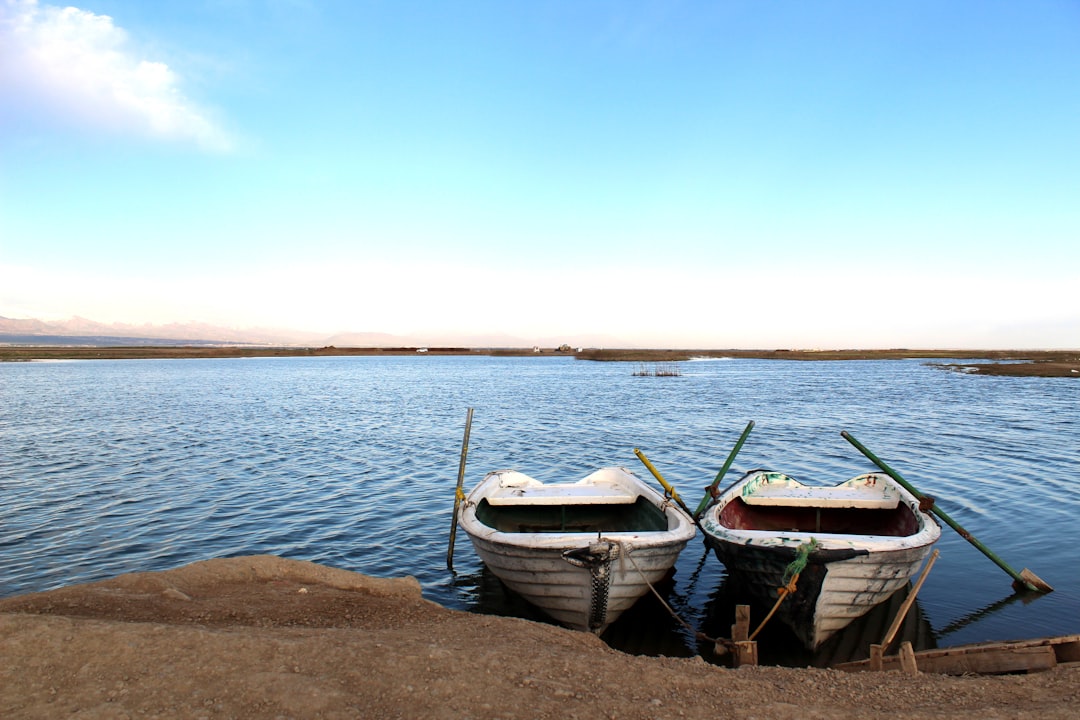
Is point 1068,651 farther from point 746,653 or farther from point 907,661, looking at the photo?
point 746,653

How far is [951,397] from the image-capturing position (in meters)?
41.8

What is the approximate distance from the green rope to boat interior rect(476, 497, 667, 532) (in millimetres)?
3712

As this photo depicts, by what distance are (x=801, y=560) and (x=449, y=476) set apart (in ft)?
41.0

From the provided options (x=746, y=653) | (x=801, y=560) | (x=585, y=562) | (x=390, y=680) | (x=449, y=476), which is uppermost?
(x=801, y=560)

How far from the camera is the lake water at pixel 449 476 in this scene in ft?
32.9

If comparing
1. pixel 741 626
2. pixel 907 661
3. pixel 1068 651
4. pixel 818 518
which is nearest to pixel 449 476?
pixel 818 518

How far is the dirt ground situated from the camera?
492 cm

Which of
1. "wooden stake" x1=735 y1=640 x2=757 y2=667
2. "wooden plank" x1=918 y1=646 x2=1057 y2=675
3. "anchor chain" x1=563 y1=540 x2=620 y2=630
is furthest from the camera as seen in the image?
"anchor chain" x1=563 y1=540 x2=620 y2=630

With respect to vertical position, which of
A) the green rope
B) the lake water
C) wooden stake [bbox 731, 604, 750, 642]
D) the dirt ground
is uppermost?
the green rope

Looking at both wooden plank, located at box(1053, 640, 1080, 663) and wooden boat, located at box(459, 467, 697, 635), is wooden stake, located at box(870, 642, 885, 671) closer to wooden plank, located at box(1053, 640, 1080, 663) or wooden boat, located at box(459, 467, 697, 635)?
wooden plank, located at box(1053, 640, 1080, 663)

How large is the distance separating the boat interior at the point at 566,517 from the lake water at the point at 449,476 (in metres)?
1.06

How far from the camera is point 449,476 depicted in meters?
18.5

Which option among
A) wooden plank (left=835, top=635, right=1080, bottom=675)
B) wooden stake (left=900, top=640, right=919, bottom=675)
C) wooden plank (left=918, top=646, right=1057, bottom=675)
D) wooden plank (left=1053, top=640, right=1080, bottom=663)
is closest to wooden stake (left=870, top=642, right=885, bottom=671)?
wooden plank (left=835, top=635, right=1080, bottom=675)

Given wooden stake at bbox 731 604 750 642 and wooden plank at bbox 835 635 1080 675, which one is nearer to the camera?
wooden plank at bbox 835 635 1080 675
